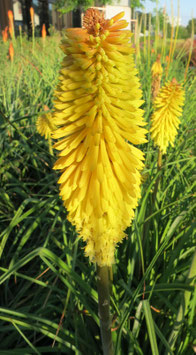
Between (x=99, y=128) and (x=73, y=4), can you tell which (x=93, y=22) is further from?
(x=73, y=4)

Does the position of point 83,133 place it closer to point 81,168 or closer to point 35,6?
point 81,168

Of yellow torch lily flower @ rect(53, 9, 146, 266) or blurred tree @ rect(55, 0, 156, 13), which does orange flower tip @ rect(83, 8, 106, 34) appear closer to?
yellow torch lily flower @ rect(53, 9, 146, 266)

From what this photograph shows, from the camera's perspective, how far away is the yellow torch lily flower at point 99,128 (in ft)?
3.10

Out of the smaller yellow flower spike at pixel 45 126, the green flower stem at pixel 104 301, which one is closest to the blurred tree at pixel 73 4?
the smaller yellow flower spike at pixel 45 126

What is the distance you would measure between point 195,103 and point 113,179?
3.13 metres

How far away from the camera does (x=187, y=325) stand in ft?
4.99

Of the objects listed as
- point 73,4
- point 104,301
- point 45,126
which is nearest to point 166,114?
point 45,126

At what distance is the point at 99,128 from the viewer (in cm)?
97

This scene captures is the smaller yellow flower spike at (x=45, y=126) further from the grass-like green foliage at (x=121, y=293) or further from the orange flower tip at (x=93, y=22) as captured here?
the orange flower tip at (x=93, y=22)

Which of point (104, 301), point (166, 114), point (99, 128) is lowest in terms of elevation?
point (104, 301)

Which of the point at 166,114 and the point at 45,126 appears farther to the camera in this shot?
the point at 45,126

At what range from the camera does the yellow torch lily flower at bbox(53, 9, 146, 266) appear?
0.94 m

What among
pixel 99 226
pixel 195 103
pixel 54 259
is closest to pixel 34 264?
pixel 54 259

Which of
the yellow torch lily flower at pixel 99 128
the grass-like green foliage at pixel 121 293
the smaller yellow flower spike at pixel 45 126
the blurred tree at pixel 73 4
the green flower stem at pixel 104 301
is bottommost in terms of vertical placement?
the grass-like green foliage at pixel 121 293
